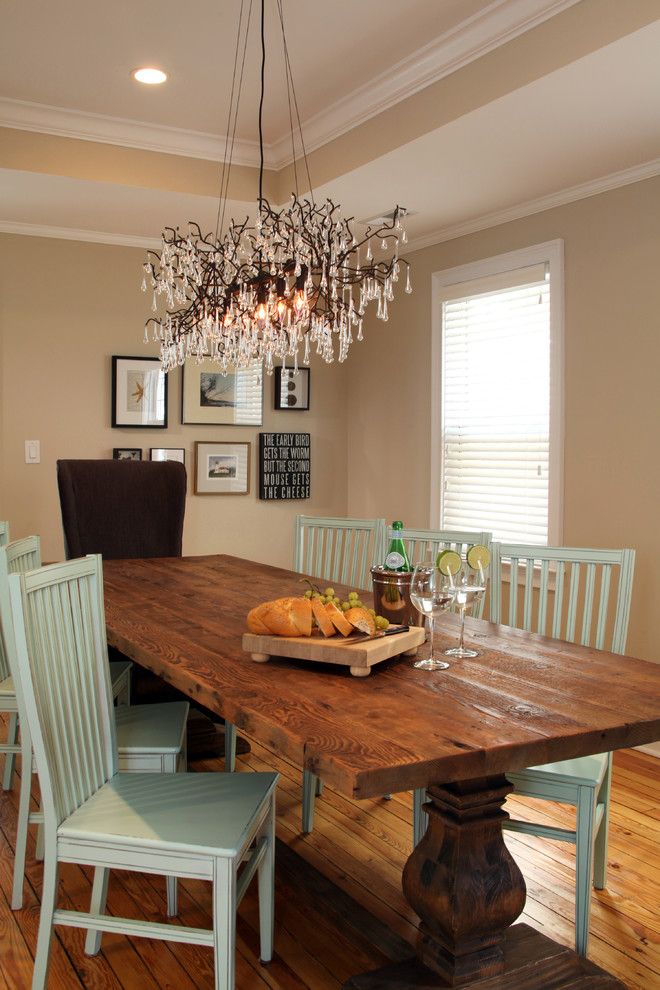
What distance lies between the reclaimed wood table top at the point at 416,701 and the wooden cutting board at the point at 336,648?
0.03 meters

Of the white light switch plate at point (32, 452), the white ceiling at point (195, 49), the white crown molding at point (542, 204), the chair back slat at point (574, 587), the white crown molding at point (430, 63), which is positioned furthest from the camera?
the white light switch plate at point (32, 452)

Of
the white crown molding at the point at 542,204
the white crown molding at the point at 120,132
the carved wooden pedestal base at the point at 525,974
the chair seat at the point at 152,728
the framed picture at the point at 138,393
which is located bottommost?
the carved wooden pedestal base at the point at 525,974

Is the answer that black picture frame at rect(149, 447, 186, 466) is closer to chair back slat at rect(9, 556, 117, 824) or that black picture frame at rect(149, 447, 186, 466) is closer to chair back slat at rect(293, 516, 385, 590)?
chair back slat at rect(293, 516, 385, 590)

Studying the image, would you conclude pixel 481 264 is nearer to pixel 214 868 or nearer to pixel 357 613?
pixel 357 613

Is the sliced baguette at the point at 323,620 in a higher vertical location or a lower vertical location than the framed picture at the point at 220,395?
lower

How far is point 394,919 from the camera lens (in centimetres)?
236

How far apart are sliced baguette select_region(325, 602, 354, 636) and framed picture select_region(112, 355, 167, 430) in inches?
132

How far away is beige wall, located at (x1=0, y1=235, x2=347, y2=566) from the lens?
487cm

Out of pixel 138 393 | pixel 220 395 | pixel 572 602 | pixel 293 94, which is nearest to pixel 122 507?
pixel 138 393

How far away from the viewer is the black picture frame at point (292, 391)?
572 centimetres

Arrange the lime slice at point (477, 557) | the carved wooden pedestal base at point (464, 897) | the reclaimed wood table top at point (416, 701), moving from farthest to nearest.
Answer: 1. the lime slice at point (477, 557)
2. the carved wooden pedestal base at point (464, 897)
3. the reclaimed wood table top at point (416, 701)

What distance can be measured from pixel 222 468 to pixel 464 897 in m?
4.03

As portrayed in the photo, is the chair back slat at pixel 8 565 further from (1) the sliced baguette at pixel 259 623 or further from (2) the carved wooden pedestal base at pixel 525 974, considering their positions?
(2) the carved wooden pedestal base at pixel 525 974

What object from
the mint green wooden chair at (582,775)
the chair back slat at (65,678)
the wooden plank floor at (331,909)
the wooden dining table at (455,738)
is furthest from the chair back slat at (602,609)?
the chair back slat at (65,678)
